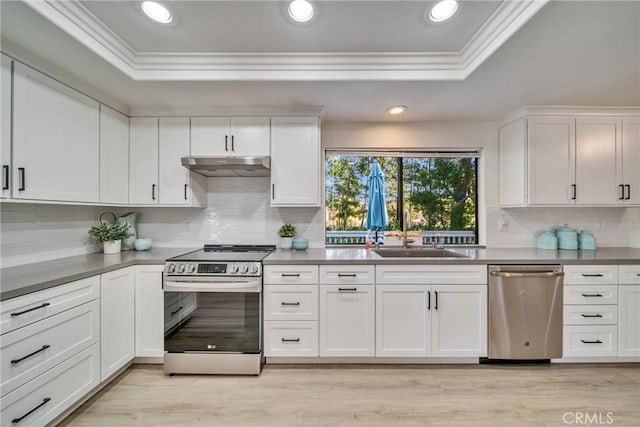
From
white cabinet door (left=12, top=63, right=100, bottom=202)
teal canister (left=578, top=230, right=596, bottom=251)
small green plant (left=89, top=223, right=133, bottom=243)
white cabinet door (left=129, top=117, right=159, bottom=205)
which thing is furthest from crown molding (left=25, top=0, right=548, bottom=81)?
teal canister (left=578, top=230, right=596, bottom=251)

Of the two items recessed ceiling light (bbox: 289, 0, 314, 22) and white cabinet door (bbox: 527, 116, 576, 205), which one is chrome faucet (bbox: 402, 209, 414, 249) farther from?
recessed ceiling light (bbox: 289, 0, 314, 22)

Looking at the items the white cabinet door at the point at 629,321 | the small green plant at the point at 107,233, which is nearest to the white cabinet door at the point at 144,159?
the small green plant at the point at 107,233

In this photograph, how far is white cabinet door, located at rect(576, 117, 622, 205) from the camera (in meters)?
2.65

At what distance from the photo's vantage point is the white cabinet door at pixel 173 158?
8.68 feet

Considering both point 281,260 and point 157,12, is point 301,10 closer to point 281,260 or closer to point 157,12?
point 157,12

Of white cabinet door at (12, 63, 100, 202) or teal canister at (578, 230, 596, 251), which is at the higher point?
white cabinet door at (12, 63, 100, 202)

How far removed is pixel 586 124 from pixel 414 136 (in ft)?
5.11

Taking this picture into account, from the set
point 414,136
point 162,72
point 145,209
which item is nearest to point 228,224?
point 145,209

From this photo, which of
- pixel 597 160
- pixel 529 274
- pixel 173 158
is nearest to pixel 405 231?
pixel 529 274

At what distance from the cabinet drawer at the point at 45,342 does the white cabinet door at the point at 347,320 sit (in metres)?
1.60

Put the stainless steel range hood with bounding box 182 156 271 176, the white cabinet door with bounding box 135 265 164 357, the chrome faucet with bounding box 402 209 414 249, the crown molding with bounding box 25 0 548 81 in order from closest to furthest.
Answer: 1. the crown molding with bounding box 25 0 548 81
2. the white cabinet door with bounding box 135 265 164 357
3. the stainless steel range hood with bounding box 182 156 271 176
4. the chrome faucet with bounding box 402 209 414 249

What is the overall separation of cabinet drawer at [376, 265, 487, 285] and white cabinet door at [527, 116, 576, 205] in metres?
1.03

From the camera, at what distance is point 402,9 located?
152cm

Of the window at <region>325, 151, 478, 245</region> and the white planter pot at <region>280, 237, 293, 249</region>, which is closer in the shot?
the white planter pot at <region>280, 237, 293, 249</region>
